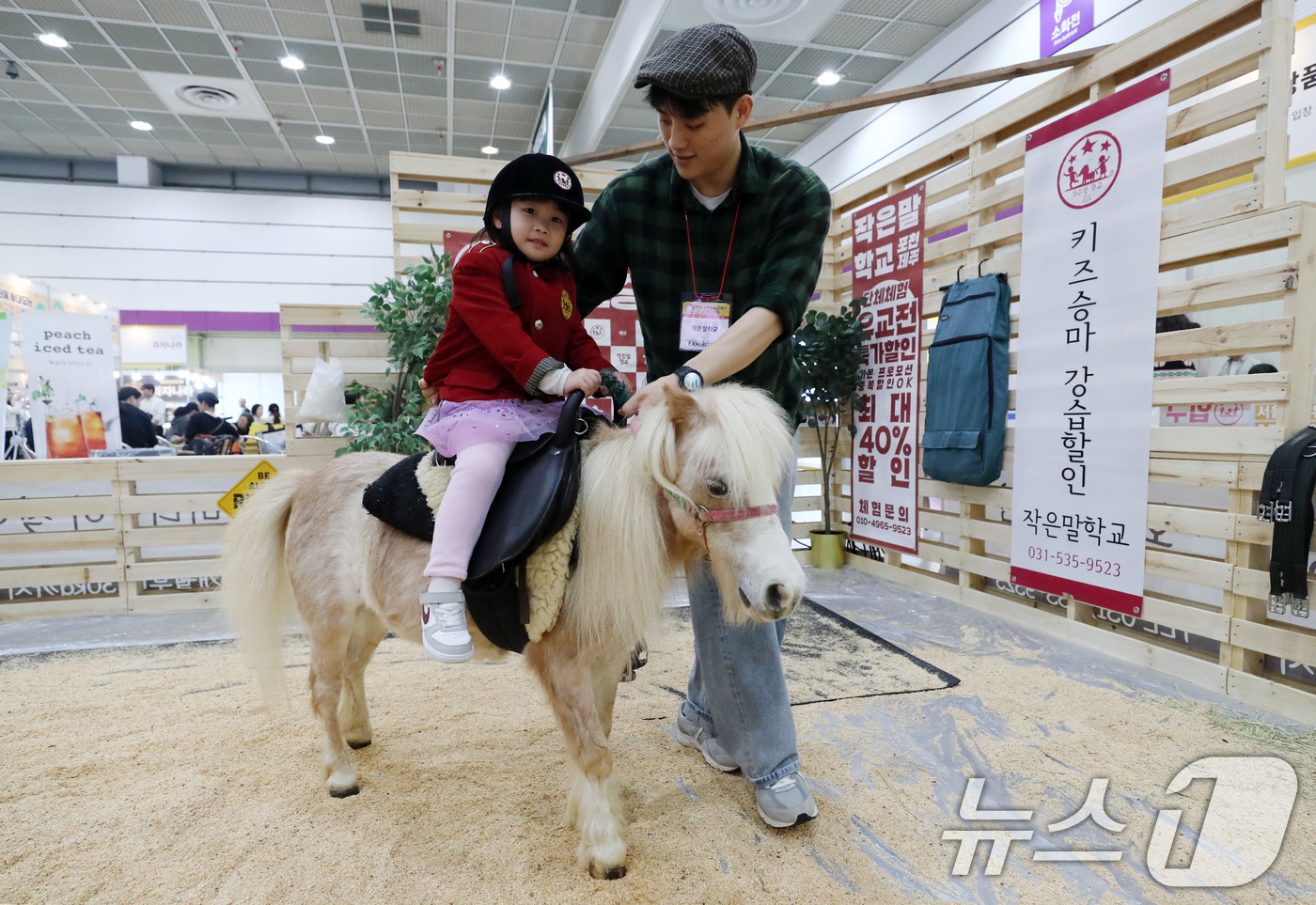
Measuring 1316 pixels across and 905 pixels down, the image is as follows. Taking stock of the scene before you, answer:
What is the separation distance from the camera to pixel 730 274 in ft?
5.60

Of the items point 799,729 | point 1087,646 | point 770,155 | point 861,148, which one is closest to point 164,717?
point 799,729

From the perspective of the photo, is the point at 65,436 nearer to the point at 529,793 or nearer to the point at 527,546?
the point at 529,793

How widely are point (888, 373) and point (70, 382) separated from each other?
5421mm

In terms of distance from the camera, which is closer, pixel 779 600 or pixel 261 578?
pixel 779 600

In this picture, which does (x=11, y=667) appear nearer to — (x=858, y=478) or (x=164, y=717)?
(x=164, y=717)

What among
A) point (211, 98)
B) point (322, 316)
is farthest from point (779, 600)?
point (211, 98)

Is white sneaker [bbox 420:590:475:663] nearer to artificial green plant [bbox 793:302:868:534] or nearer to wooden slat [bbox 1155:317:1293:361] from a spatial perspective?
wooden slat [bbox 1155:317:1293:361]

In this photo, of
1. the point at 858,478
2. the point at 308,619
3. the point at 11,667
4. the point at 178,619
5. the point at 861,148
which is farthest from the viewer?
the point at 861,148

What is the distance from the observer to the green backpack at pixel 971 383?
3.43 m

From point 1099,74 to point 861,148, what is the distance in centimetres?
431

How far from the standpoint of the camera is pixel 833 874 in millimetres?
1450

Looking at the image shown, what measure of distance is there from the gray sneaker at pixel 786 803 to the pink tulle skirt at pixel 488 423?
1.09 metres

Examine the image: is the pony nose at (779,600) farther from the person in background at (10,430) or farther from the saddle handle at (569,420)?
the person in background at (10,430)

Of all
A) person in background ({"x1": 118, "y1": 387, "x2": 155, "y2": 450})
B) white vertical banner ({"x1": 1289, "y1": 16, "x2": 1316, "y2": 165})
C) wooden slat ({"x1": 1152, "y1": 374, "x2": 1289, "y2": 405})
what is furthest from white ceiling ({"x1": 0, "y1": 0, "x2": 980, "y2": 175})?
wooden slat ({"x1": 1152, "y1": 374, "x2": 1289, "y2": 405})
